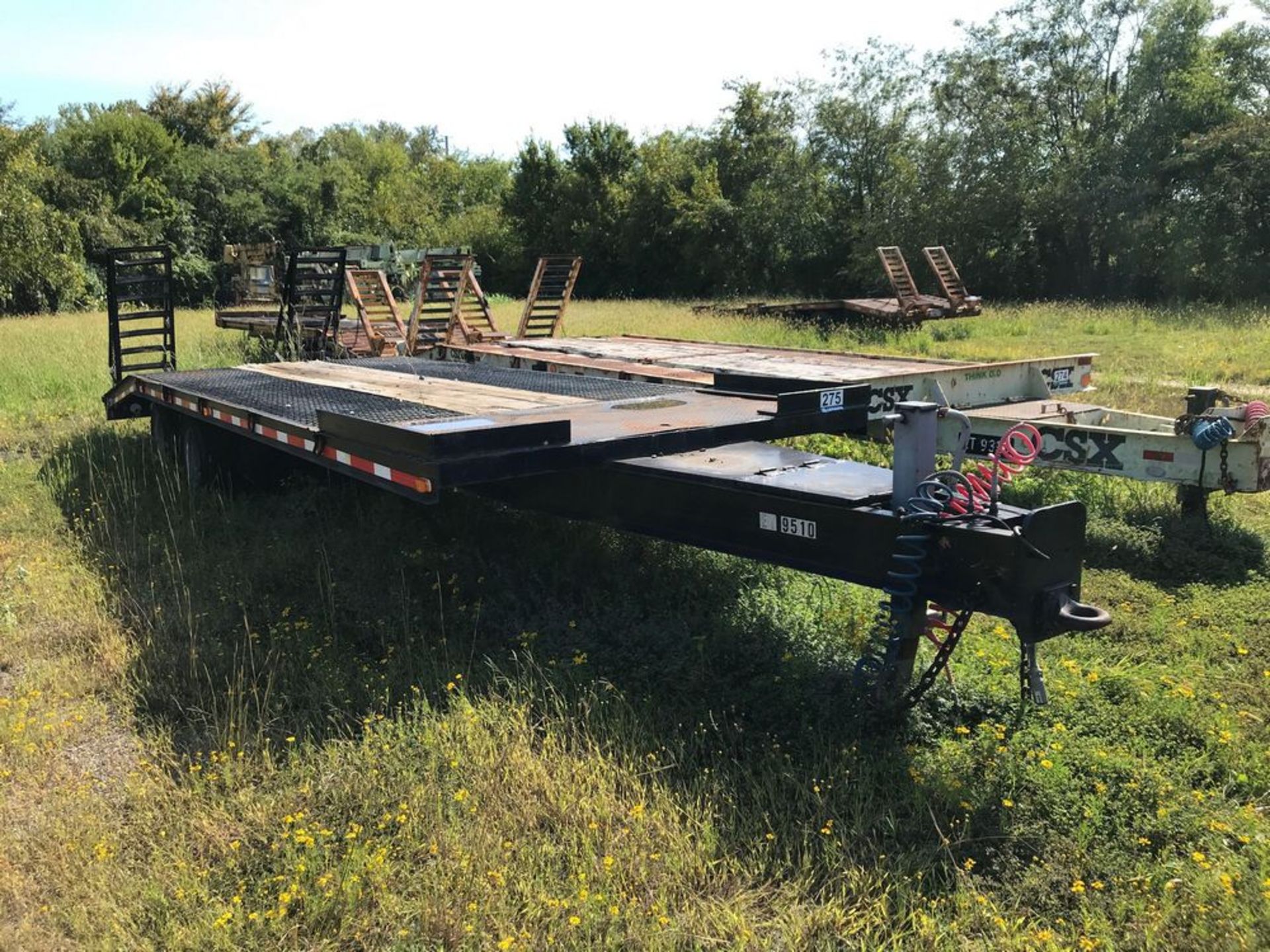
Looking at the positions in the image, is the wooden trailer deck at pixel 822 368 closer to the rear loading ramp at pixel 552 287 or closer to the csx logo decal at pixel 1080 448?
the csx logo decal at pixel 1080 448

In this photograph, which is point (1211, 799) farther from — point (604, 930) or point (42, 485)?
point (42, 485)

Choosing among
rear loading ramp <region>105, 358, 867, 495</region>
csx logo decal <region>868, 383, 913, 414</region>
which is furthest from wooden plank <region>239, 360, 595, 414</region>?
csx logo decal <region>868, 383, 913, 414</region>

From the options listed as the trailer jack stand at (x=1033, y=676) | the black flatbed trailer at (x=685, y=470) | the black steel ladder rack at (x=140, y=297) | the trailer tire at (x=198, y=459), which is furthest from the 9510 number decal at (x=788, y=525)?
the black steel ladder rack at (x=140, y=297)

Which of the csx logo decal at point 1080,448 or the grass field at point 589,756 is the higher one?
the csx logo decal at point 1080,448

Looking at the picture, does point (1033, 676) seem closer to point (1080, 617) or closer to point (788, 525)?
point (1080, 617)

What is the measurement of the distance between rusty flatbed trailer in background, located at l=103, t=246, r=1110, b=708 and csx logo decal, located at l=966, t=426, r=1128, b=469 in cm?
146

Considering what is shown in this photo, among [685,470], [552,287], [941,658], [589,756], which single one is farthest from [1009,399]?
[552,287]

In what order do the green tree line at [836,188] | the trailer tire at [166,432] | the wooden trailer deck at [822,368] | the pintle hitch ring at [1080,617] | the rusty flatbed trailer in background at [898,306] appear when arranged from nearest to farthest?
the pintle hitch ring at [1080,617]
the wooden trailer deck at [822,368]
the trailer tire at [166,432]
the rusty flatbed trailer in background at [898,306]
the green tree line at [836,188]

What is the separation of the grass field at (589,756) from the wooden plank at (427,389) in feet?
2.69

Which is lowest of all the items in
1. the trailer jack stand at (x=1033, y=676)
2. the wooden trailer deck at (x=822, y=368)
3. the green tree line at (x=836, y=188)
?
the trailer jack stand at (x=1033, y=676)

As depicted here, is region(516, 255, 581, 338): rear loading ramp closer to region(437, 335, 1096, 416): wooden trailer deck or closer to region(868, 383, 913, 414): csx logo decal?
region(437, 335, 1096, 416): wooden trailer deck

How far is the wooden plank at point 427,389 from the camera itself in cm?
479

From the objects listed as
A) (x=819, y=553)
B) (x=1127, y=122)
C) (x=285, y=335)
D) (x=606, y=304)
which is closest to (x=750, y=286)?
(x=606, y=304)

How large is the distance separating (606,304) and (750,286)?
8484 millimetres
